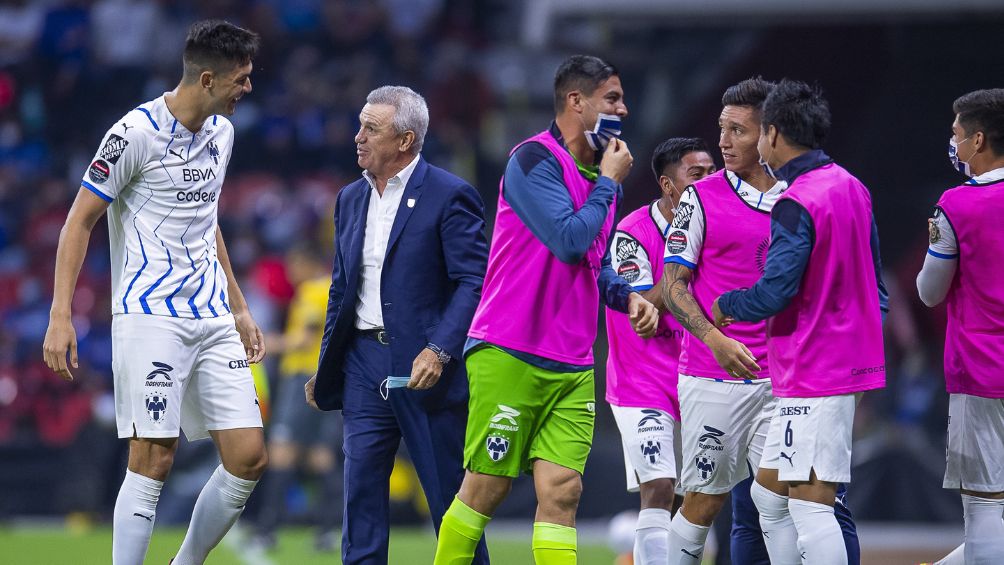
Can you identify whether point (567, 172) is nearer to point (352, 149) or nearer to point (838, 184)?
point (838, 184)

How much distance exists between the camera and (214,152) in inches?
222

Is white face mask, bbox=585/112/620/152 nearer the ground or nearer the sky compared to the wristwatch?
nearer the sky

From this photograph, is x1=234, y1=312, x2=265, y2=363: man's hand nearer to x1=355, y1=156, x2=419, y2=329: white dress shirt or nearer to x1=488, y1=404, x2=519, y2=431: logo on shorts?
x1=355, y1=156, x2=419, y2=329: white dress shirt

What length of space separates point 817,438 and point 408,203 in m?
2.12

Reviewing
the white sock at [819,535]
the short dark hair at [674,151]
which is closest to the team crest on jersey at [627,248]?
the short dark hair at [674,151]

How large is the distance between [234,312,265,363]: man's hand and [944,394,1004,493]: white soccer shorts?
324 cm

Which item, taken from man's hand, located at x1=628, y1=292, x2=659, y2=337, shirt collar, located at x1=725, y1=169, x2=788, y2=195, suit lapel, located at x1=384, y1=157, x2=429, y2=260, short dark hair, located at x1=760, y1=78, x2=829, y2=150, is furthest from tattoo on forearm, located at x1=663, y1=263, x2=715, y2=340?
suit lapel, located at x1=384, y1=157, x2=429, y2=260

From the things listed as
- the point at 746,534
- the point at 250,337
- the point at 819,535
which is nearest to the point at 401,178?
the point at 250,337

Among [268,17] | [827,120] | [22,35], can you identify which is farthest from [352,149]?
[827,120]

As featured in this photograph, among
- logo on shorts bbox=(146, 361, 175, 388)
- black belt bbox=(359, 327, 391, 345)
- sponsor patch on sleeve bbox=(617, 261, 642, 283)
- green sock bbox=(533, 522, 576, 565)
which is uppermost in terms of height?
sponsor patch on sleeve bbox=(617, 261, 642, 283)

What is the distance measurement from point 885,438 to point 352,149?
7.74 meters

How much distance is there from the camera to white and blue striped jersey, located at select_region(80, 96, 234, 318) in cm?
527

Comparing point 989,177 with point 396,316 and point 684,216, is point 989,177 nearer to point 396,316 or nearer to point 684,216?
point 684,216

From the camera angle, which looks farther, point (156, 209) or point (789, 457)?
point (156, 209)
